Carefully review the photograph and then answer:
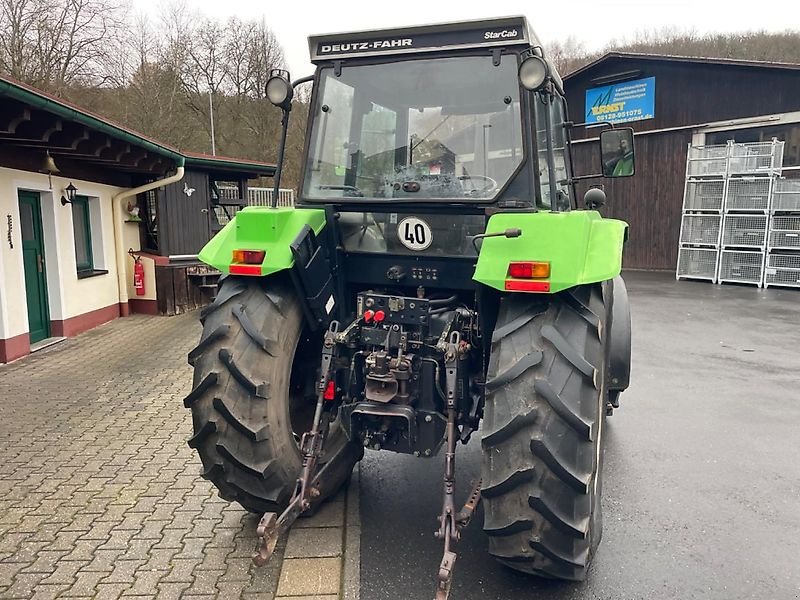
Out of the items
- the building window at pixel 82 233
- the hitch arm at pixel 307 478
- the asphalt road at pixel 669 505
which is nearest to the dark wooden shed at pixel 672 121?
the asphalt road at pixel 669 505

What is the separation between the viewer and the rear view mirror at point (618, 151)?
3.79m

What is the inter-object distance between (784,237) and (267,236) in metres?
13.3

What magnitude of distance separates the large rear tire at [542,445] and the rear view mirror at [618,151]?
4.98 feet

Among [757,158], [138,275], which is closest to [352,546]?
[138,275]

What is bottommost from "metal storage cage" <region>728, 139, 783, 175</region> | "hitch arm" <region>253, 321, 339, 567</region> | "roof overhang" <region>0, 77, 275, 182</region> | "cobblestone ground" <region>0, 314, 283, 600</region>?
"cobblestone ground" <region>0, 314, 283, 600</region>

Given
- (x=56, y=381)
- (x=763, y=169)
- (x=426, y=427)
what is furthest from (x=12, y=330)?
(x=763, y=169)

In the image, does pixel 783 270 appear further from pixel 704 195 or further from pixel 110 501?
pixel 110 501

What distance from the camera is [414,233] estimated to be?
10.6ft

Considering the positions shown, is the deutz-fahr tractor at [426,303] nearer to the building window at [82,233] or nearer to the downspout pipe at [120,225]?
the building window at [82,233]

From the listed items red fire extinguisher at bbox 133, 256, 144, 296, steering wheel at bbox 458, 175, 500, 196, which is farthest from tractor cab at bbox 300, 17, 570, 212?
red fire extinguisher at bbox 133, 256, 144, 296

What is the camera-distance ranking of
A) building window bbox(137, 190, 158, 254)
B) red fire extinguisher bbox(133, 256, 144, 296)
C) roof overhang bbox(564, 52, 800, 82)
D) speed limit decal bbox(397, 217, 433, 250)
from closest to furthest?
speed limit decal bbox(397, 217, 433, 250), red fire extinguisher bbox(133, 256, 144, 296), building window bbox(137, 190, 158, 254), roof overhang bbox(564, 52, 800, 82)

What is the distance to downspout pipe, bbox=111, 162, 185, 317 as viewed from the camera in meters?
10.4

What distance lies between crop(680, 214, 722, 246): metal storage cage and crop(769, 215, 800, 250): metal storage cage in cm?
112

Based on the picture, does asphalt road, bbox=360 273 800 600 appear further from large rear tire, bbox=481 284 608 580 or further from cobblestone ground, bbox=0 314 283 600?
cobblestone ground, bbox=0 314 283 600
